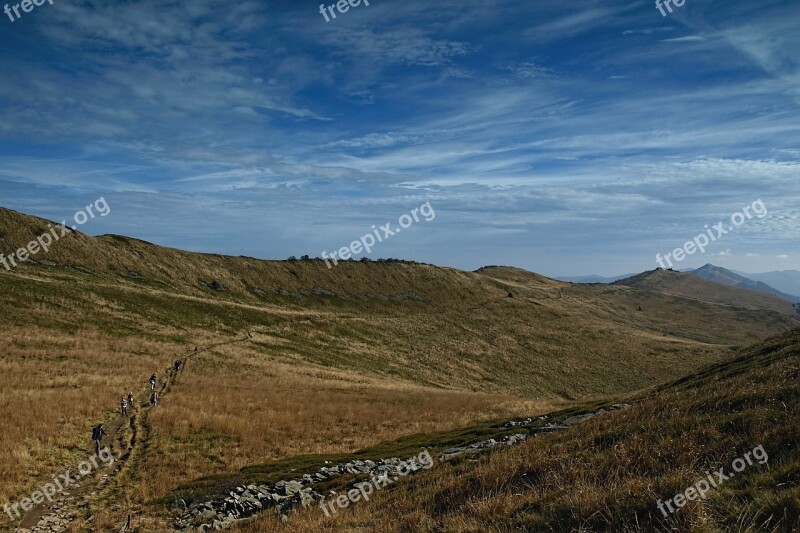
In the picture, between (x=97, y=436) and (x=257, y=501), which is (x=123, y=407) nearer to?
(x=97, y=436)

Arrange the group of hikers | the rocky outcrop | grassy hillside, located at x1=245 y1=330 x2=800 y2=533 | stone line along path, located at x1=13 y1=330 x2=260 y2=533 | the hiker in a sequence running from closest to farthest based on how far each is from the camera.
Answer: grassy hillside, located at x1=245 y1=330 x2=800 y2=533 → the rocky outcrop → stone line along path, located at x1=13 y1=330 x2=260 y2=533 → the hiker → the group of hikers

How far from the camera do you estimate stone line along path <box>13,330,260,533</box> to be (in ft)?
50.9

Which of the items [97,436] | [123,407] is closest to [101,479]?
[97,436]

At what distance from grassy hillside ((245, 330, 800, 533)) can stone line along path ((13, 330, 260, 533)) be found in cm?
746

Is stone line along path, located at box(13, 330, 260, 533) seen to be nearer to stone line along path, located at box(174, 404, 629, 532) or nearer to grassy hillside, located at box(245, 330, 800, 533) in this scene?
stone line along path, located at box(174, 404, 629, 532)

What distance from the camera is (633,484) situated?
26.5ft

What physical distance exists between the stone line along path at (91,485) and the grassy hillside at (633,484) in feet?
24.5

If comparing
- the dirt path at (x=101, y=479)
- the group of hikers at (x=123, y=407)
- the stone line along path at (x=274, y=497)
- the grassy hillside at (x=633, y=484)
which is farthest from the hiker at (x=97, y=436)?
the grassy hillside at (x=633, y=484)

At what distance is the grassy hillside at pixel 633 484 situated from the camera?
22.8 ft

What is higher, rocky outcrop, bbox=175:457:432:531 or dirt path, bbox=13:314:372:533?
dirt path, bbox=13:314:372:533

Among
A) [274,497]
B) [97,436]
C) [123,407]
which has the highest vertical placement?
[123,407]

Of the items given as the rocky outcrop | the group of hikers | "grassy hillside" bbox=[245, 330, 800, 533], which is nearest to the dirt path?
the group of hikers

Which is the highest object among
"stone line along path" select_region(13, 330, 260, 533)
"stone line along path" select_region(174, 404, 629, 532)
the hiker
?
the hiker

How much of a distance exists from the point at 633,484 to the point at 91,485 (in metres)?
Result: 20.7
